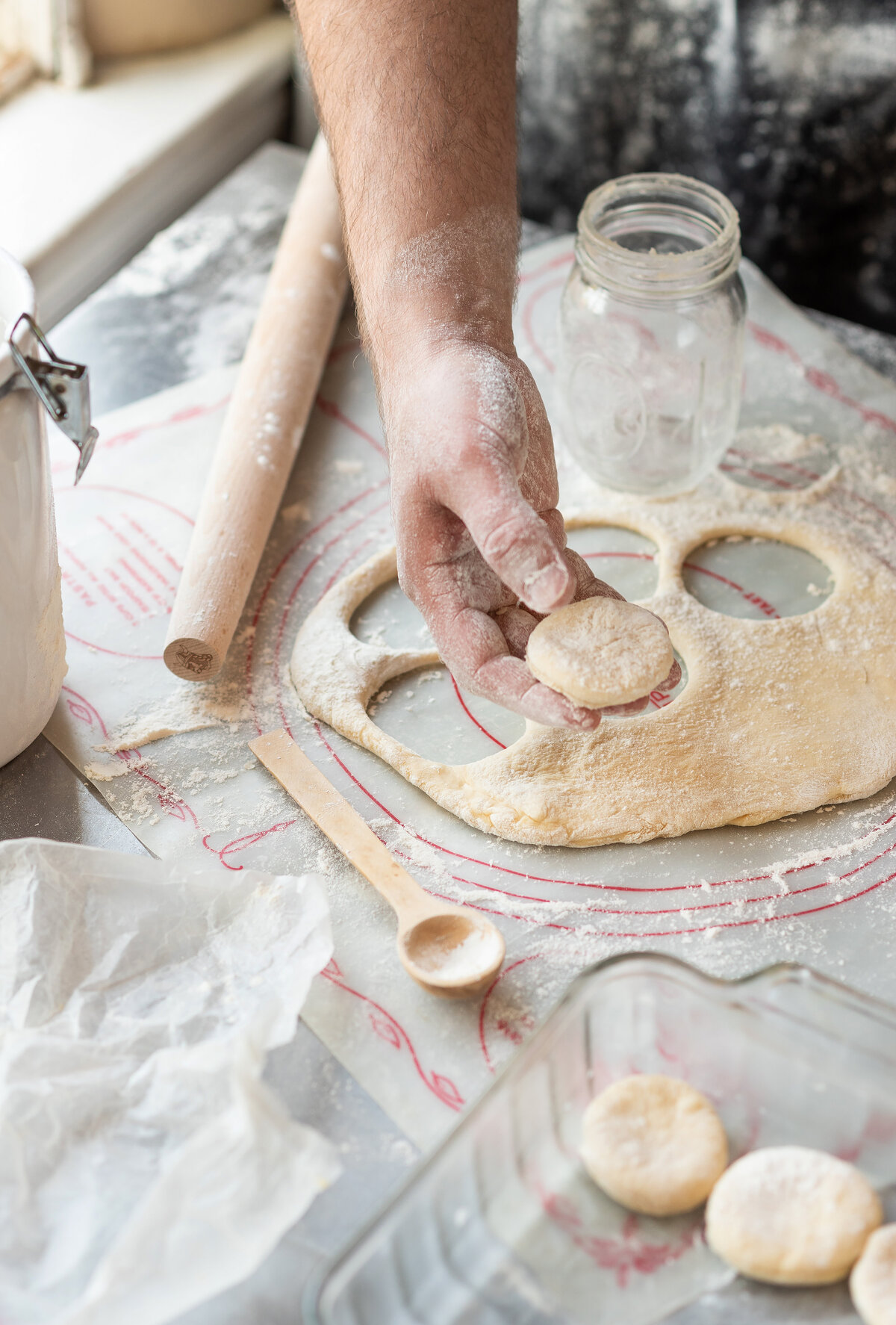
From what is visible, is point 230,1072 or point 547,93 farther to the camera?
point 547,93

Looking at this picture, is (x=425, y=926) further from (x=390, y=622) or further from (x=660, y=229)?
(x=660, y=229)

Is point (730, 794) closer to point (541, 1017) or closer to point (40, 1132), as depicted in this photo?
point (541, 1017)

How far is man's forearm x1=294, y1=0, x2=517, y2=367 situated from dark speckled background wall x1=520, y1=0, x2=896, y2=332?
542 millimetres

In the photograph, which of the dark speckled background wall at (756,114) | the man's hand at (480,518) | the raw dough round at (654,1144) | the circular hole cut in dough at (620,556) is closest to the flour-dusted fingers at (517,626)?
the man's hand at (480,518)

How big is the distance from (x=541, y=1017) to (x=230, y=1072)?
23 cm

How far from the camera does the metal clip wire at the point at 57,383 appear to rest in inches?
30.2

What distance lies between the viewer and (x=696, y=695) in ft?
3.35

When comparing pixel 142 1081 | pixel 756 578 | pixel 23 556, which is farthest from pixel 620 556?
pixel 142 1081

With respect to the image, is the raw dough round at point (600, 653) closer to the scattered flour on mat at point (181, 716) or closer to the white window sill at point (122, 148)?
the scattered flour on mat at point (181, 716)

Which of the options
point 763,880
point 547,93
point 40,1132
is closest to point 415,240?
point 763,880

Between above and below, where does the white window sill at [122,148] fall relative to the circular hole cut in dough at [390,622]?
above

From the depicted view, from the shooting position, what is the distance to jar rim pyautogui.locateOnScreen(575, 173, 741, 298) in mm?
1115

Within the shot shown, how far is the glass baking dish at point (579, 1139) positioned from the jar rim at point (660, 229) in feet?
2.35

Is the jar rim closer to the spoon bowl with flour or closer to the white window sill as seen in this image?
the spoon bowl with flour
